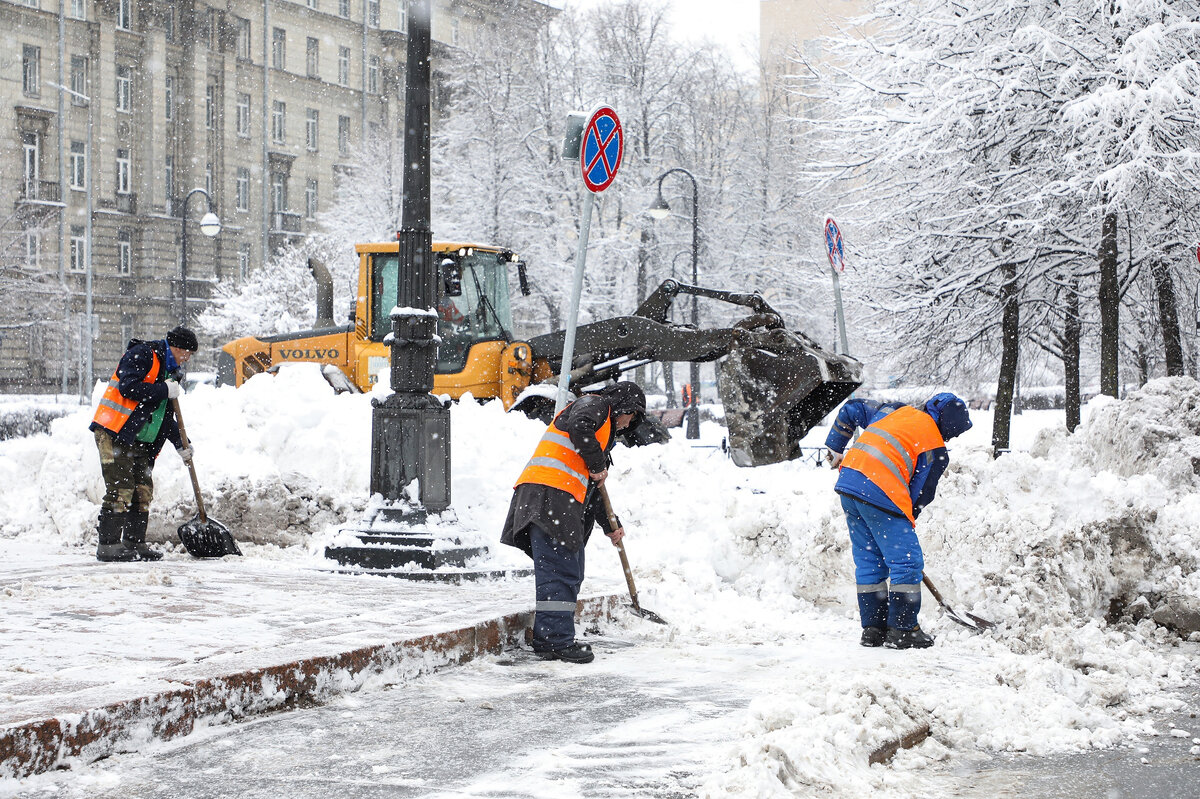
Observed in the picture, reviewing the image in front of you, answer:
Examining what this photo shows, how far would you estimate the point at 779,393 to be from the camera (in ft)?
31.9

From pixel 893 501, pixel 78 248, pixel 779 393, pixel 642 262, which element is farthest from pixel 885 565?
pixel 78 248

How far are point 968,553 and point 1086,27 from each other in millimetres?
9072

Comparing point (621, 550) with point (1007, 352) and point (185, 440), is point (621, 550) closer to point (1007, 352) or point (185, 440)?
point (185, 440)

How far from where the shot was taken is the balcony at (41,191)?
42.5 m

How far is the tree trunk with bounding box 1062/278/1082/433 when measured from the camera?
56.4 ft

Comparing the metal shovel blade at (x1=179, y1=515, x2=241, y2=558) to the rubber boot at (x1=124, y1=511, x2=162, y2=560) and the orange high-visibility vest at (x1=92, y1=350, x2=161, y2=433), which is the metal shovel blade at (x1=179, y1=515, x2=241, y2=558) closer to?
the rubber boot at (x1=124, y1=511, x2=162, y2=560)

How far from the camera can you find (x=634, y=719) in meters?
4.72

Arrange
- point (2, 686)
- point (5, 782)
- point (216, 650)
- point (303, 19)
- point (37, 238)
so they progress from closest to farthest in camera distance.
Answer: point (5, 782) → point (2, 686) → point (216, 650) → point (37, 238) → point (303, 19)

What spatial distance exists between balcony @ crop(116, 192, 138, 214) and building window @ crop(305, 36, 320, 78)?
35.1 ft

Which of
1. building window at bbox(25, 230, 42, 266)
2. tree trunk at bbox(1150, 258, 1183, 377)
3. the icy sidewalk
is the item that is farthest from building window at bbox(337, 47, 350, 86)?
the icy sidewalk

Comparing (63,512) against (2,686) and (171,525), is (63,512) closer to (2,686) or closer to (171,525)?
(171,525)

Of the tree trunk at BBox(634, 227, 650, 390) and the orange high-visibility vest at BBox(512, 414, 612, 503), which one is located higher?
the tree trunk at BBox(634, 227, 650, 390)

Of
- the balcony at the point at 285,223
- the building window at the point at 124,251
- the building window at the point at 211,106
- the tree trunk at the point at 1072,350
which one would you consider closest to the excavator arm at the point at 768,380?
the tree trunk at the point at 1072,350

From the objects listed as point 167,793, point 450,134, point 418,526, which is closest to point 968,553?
point 418,526
